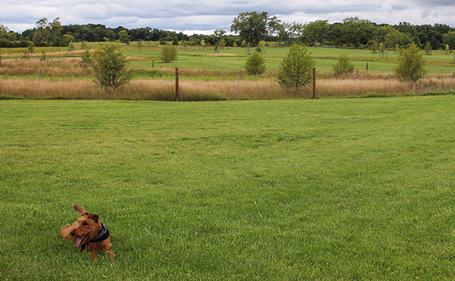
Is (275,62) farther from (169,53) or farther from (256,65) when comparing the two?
(256,65)

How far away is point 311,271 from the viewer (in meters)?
3.16

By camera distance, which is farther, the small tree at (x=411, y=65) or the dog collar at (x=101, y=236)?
the small tree at (x=411, y=65)

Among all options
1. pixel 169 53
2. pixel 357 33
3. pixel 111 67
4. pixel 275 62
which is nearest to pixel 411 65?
pixel 111 67

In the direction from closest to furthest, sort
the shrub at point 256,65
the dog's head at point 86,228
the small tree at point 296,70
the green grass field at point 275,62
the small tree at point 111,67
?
the dog's head at point 86,228 → the small tree at point 111,67 → the small tree at point 296,70 → the shrub at point 256,65 → the green grass field at point 275,62

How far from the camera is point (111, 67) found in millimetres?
20453

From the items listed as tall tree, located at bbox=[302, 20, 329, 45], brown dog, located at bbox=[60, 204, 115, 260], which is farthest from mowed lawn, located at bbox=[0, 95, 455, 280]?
tall tree, located at bbox=[302, 20, 329, 45]

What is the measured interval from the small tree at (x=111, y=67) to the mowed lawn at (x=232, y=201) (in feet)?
35.2

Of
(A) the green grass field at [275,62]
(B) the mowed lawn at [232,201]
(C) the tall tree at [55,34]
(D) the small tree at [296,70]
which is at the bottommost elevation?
(B) the mowed lawn at [232,201]

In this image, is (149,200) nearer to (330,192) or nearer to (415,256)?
(330,192)

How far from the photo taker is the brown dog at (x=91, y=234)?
127 inches

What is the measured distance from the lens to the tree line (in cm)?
10469

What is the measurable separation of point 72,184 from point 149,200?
147 cm

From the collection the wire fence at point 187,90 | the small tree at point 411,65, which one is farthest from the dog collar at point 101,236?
the small tree at point 411,65

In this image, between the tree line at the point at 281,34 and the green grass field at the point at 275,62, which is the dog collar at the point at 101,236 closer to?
the green grass field at the point at 275,62
